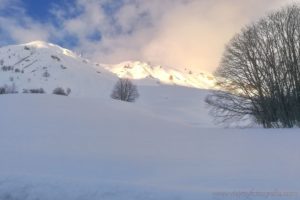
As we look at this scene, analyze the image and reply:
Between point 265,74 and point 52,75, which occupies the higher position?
point 52,75

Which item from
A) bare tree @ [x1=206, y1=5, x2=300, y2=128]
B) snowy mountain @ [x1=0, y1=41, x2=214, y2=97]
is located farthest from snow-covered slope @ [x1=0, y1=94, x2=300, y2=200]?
snowy mountain @ [x1=0, y1=41, x2=214, y2=97]

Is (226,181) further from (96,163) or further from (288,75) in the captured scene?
(288,75)

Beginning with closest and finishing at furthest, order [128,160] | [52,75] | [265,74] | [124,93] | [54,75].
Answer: [128,160]
[265,74]
[124,93]
[52,75]
[54,75]

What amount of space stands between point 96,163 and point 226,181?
357 cm

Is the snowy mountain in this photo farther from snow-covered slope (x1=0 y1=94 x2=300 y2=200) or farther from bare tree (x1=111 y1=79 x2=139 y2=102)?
snow-covered slope (x1=0 y1=94 x2=300 y2=200)

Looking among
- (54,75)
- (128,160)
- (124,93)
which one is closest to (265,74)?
(128,160)

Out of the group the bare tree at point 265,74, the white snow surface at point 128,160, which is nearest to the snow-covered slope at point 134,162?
the white snow surface at point 128,160

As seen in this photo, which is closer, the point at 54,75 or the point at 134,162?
the point at 134,162

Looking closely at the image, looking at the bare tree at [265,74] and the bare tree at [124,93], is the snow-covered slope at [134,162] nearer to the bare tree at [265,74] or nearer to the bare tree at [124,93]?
the bare tree at [265,74]

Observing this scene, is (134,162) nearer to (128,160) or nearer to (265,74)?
(128,160)

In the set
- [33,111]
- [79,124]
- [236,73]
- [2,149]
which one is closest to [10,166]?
[2,149]

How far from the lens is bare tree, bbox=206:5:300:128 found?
2589 cm

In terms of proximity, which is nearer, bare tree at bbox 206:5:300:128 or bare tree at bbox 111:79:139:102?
bare tree at bbox 206:5:300:128

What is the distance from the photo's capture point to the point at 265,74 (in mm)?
27422
